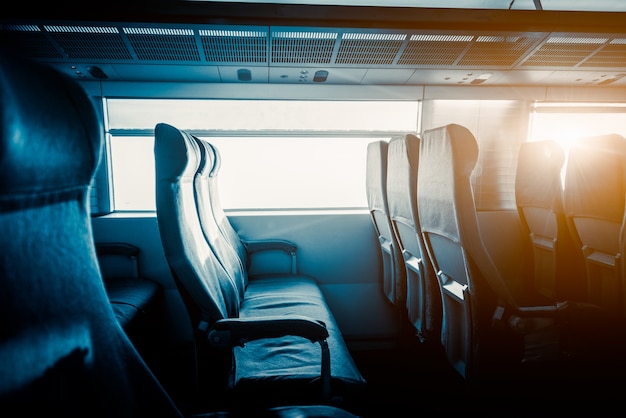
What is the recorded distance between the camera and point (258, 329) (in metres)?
1.25

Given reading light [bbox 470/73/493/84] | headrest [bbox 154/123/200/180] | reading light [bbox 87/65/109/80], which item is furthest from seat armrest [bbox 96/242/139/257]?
reading light [bbox 470/73/493/84]

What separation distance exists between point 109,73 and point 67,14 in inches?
31.4

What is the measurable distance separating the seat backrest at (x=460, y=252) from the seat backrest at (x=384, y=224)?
1.98 feet

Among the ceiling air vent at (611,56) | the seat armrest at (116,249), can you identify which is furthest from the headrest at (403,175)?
the seat armrest at (116,249)

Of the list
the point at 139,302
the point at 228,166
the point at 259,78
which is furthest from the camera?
the point at 228,166

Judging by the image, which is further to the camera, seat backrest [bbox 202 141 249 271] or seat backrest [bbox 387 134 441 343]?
seat backrest [bbox 202 141 249 271]

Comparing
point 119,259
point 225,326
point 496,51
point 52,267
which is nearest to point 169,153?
point 225,326

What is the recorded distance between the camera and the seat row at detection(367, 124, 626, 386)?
1506 millimetres

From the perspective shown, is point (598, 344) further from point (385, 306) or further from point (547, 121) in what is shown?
point (547, 121)

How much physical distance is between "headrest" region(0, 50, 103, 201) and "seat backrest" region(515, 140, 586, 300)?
262 centimetres

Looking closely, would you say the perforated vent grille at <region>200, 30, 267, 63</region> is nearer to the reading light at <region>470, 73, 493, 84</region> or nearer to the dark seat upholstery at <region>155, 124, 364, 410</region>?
the dark seat upholstery at <region>155, 124, 364, 410</region>

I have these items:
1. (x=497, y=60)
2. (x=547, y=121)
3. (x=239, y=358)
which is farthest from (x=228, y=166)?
(x=547, y=121)

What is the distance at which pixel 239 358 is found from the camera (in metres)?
1.55

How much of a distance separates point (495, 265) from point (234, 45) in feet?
6.85
